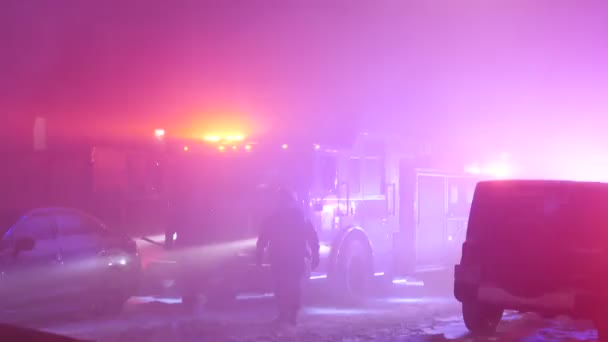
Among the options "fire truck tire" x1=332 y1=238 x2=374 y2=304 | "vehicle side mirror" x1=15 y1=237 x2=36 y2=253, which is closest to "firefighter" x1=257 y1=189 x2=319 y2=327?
"fire truck tire" x1=332 y1=238 x2=374 y2=304

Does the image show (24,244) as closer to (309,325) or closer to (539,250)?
(309,325)

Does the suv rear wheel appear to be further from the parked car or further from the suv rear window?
the parked car

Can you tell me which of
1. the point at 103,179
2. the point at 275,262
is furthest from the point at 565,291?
the point at 103,179

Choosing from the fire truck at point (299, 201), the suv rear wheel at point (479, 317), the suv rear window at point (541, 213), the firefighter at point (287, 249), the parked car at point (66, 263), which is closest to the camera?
the suv rear window at point (541, 213)

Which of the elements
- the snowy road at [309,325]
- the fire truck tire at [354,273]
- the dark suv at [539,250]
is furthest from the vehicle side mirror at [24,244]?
the dark suv at [539,250]

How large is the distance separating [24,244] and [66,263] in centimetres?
104

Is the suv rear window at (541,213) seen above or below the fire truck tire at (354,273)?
above

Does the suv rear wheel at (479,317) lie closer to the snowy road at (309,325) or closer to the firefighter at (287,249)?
the snowy road at (309,325)

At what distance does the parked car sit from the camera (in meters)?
9.29

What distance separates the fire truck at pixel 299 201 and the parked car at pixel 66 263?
61cm

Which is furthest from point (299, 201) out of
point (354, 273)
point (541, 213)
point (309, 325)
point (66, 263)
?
point (541, 213)

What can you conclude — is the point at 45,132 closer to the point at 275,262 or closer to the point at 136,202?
the point at 136,202

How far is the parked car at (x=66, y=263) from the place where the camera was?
929cm

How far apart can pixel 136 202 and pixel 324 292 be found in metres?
3.44
